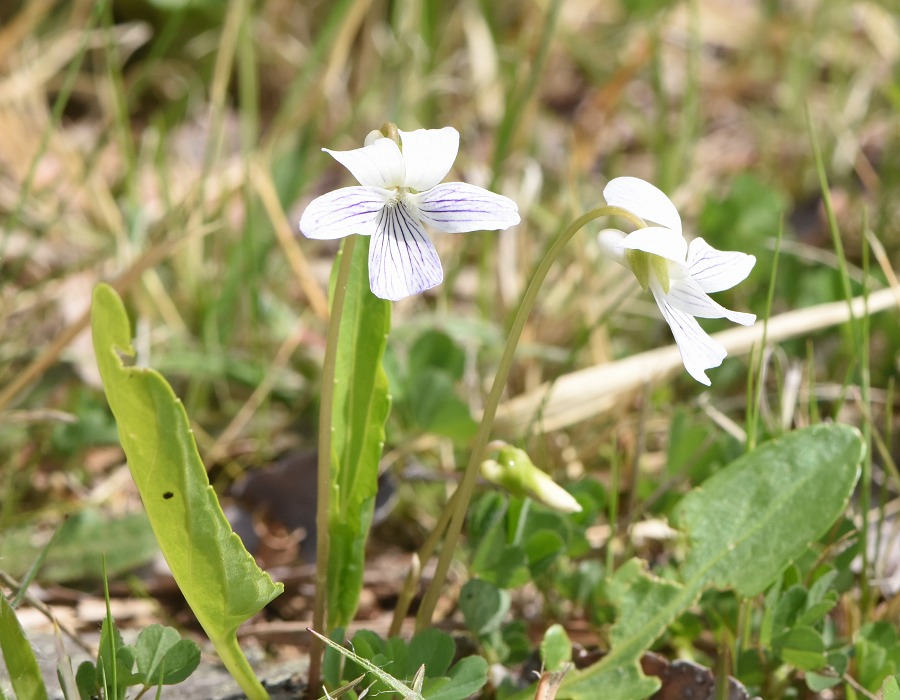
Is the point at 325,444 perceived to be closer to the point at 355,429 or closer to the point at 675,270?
the point at 355,429

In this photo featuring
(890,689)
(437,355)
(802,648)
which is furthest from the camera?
(437,355)

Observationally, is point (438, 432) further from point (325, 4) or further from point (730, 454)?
point (325, 4)

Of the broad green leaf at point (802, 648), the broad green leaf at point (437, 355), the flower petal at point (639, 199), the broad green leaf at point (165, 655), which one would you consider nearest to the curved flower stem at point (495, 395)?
the flower petal at point (639, 199)

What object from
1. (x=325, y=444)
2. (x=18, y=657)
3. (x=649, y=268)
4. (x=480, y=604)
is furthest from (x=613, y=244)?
(x=18, y=657)

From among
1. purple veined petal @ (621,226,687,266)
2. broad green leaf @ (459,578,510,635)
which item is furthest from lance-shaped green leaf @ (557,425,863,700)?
purple veined petal @ (621,226,687,266)

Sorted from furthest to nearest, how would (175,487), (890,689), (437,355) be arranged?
1. (437,355)
2. (890,689)
3. (175,487)

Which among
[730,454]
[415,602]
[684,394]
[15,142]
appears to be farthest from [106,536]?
[15,142]
